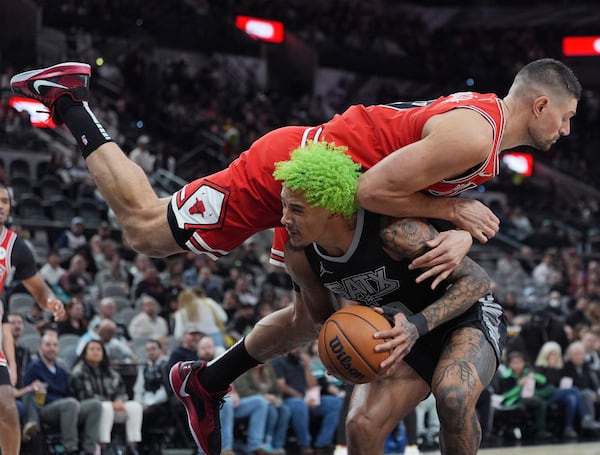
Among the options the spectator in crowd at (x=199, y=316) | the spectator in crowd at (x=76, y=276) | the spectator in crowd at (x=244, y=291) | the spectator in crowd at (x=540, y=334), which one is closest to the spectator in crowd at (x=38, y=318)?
the spectator in crowd at (x=76, y=276)

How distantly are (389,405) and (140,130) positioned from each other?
13.0m

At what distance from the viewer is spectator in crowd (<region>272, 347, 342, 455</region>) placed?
360 inches

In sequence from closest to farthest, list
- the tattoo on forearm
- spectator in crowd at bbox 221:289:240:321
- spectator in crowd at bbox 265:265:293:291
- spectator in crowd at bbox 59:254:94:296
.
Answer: the tattoo on forearm < spectator in crowd at bbox 59:254:94:296 < spectator in crowd at bbox 221:289:240:321 < spectator in crowd at bbox 265:265:293:291

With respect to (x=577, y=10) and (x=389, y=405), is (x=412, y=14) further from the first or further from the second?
A: (x=389, y=405)

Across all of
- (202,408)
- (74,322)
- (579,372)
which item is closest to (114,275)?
(74,322)

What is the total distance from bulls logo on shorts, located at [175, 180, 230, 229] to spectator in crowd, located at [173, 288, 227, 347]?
497 cm

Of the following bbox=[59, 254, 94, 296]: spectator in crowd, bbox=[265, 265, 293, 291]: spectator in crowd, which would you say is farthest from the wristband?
bbox=[265, 265, 293, 291]: spectator in crowd

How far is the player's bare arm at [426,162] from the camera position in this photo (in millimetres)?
3975

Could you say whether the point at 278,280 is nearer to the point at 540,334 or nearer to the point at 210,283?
the point at 210,283

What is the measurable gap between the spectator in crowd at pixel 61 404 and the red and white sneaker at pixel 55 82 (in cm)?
335

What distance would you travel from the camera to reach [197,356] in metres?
8.34

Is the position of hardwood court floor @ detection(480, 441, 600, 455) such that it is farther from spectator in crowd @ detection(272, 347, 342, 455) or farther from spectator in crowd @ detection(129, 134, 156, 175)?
spectator in crowd @ detection(129, 134, 156, 175)

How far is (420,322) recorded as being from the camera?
4102 millimetres

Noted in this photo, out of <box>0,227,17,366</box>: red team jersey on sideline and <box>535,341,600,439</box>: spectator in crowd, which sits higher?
<box>0,227,17,366</box>: red team jersey on sideline
